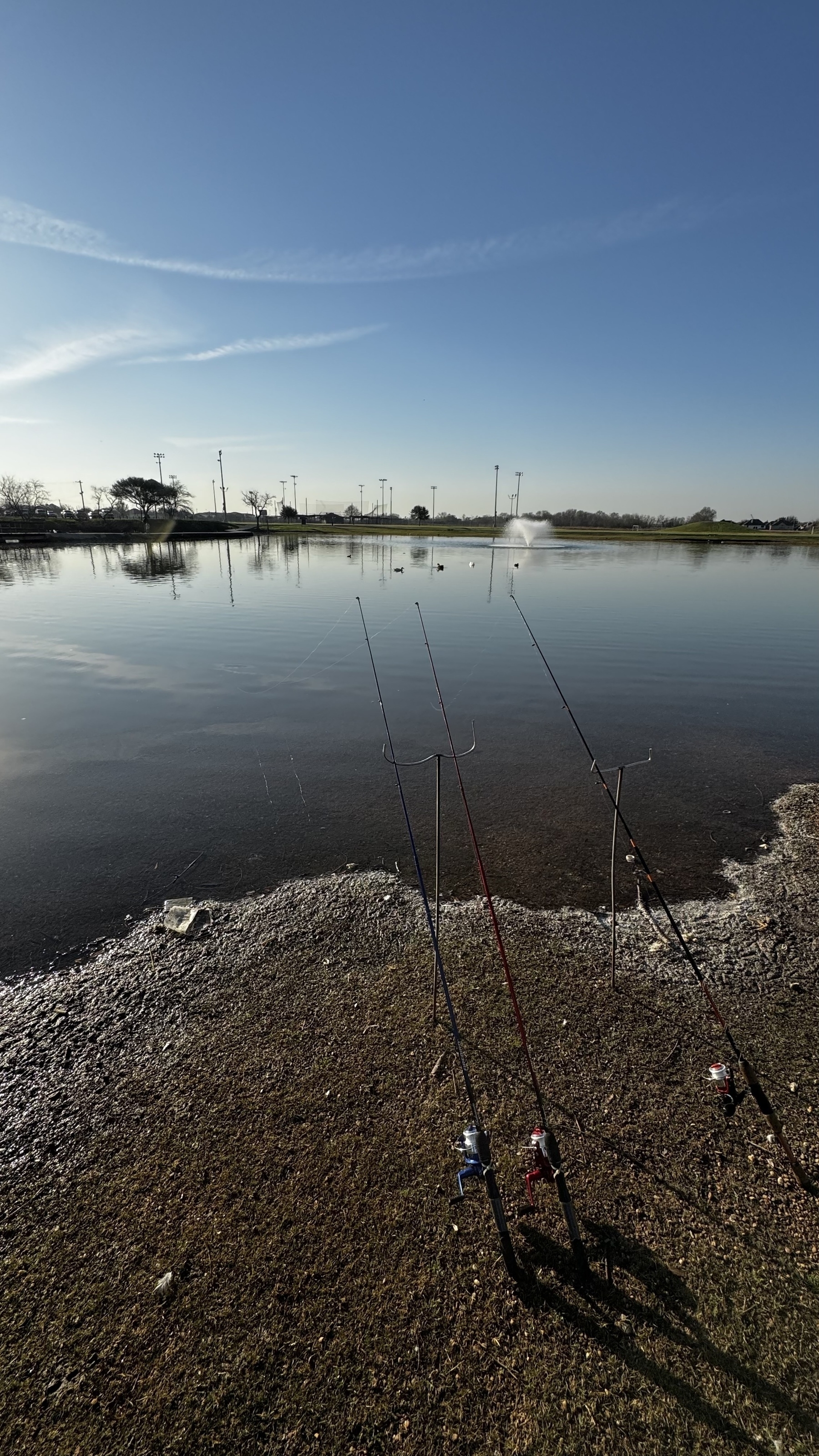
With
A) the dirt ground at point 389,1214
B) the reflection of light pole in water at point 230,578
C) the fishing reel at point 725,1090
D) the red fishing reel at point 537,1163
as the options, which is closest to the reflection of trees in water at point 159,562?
the reflection of light pole in water at point 230,578

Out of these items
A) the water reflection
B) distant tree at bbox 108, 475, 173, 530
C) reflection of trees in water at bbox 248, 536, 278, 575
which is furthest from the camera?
distant tree at bbox 108, 475, 173, 530

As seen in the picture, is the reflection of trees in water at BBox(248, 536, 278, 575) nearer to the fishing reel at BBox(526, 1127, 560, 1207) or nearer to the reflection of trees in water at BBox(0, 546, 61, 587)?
the reflection of trees in water at BBox(0, 546, 61, 587)

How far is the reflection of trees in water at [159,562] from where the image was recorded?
42.2 metres

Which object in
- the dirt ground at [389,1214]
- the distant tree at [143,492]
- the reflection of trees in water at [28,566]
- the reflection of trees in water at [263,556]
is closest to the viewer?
the dirt ground at [389,1214]

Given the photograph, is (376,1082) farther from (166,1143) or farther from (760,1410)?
(760,1410)

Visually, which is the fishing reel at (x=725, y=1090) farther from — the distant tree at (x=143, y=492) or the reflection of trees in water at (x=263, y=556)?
the distant tree at (x=143, y=492)

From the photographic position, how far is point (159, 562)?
5303 centimetres

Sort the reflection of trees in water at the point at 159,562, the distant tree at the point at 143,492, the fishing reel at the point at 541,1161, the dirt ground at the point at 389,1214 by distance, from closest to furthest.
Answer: the dirt ground at the point at 389,1214 → the fishing reel at the point at 541,1161 → the reflection of trees in water at the point at 159,562 → the distant tree at the point at 143,492

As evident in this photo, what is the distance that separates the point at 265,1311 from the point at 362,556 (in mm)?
65946

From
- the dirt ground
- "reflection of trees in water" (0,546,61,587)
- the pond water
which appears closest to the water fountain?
"reflection of trees in water" (0,546,61,587)

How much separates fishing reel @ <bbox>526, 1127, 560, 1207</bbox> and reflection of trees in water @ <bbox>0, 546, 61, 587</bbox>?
40914 millimetres

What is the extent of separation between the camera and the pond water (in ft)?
24.5

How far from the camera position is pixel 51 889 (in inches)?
274

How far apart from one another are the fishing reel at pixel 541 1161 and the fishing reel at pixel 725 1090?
4.22 ft
